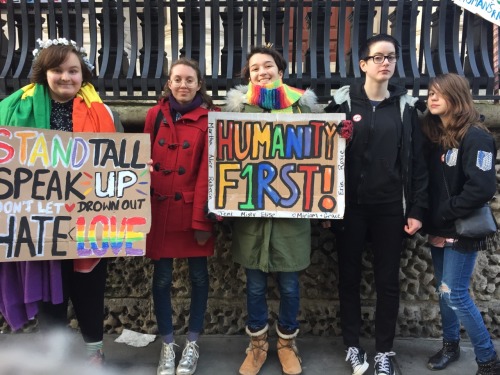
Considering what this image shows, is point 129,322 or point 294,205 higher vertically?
point 294,205

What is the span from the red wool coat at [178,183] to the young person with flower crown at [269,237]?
268mm

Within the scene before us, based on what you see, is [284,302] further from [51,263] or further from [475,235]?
[51,263]

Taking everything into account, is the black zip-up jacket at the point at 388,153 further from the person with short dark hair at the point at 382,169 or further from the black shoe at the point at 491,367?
the black shoe at the point at 491,367

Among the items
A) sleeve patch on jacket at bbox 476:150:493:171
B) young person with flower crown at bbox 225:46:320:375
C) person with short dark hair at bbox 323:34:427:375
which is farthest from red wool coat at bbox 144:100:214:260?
sleeve patch on jacket at bbox 476:150:493:171

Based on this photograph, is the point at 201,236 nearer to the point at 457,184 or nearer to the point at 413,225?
the point at 413,225

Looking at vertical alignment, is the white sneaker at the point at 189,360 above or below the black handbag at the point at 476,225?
below

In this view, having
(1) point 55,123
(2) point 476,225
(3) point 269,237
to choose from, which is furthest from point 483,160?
(1) point 55,123

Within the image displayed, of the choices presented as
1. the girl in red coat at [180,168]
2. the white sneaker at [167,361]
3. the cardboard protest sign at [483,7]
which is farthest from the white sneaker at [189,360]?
the cardboard protest sign at [483,7]

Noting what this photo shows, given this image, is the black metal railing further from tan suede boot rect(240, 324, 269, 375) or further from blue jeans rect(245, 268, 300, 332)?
tan suede boot rect(240, 324, 269, 375)

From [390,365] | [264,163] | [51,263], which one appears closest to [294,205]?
[264,163]

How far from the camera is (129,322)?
353 cm

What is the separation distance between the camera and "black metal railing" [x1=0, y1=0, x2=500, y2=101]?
11.8 feet

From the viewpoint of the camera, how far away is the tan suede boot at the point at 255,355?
9.66ft

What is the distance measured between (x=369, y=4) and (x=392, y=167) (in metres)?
1.62
